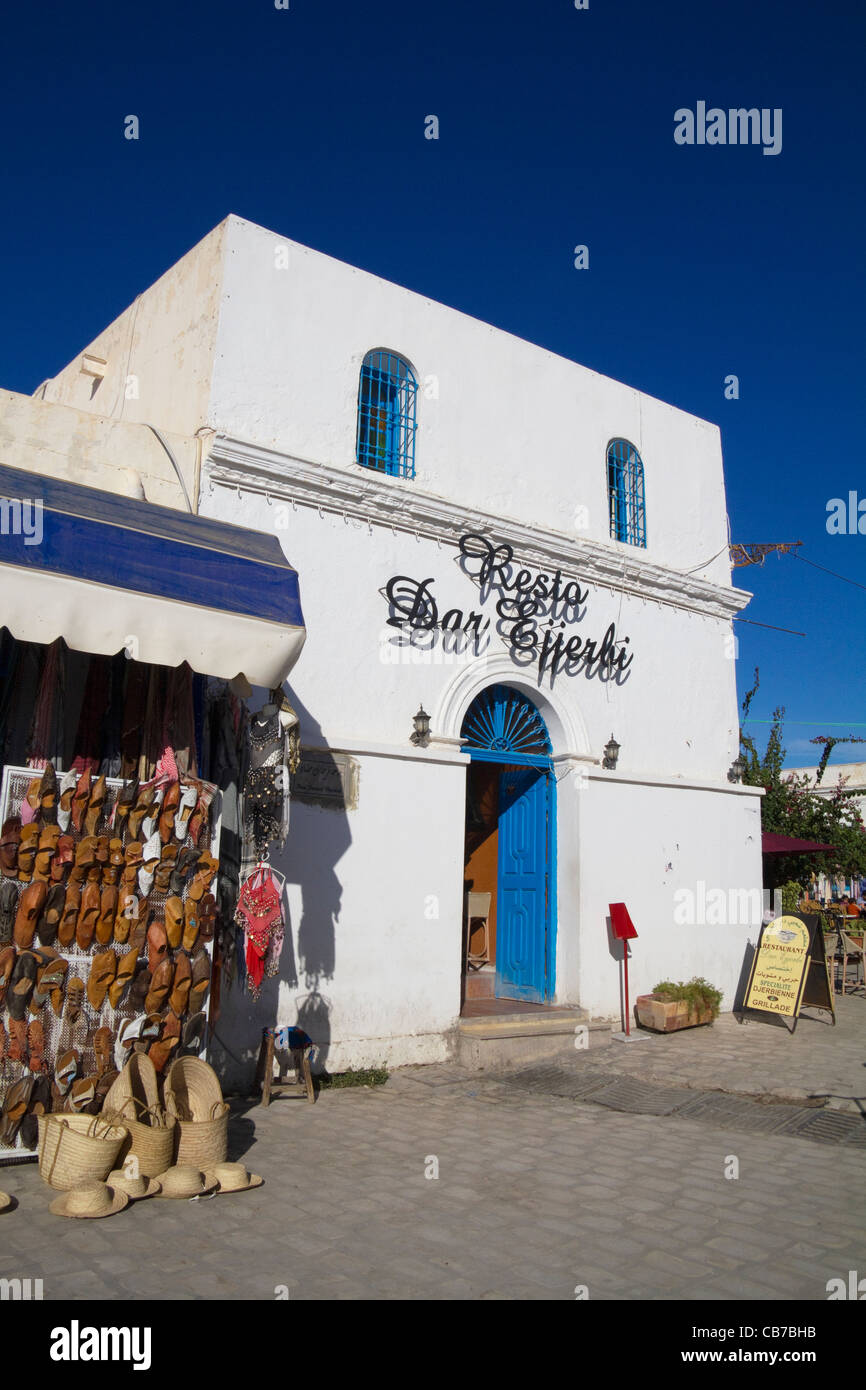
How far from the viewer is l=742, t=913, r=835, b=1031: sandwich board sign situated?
1062 centimetres

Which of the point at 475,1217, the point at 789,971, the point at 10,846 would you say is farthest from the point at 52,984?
the point at 789,971

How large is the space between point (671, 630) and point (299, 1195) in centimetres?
845

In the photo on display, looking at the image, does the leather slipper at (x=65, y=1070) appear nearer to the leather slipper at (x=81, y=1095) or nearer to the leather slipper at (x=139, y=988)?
the leather slipper at (x=81, y=1095)

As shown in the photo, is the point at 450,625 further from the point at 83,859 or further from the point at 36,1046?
the point at 36,1046

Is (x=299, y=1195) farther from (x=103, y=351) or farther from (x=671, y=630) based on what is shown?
(x=103, y=351)

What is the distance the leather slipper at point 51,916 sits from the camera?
525 cm

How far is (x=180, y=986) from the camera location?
555 cm

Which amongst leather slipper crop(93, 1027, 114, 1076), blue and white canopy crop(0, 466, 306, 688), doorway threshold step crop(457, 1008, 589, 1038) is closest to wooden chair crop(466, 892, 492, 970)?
doorway threshold step crop(457, 1008, 589, 1038)

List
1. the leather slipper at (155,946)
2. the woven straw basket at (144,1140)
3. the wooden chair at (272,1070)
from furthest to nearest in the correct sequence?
the wooden chair at (272,1070) < the leather slipper at (155,946) < the woven straw basket at (144,1140)

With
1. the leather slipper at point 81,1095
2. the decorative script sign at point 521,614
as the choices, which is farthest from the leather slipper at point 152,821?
the decorative script sign at point 521,614

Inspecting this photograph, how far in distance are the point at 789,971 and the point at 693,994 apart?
1193 mm

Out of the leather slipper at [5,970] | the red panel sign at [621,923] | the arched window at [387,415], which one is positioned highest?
the arched window at [387,415]

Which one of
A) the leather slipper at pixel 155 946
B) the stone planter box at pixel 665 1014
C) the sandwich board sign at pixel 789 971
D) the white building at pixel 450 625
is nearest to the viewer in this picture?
the leather slipper at pixel 155 946

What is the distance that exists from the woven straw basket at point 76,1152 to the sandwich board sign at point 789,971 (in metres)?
8.13
